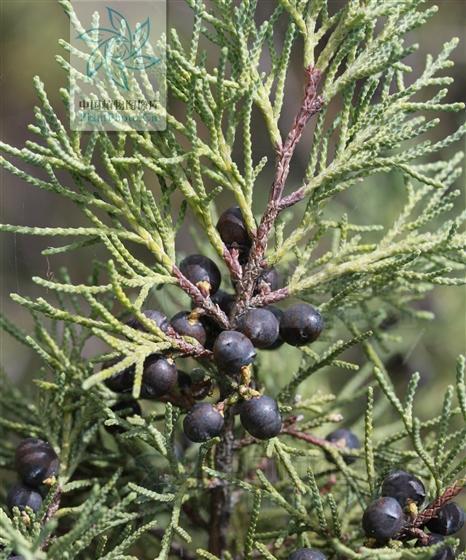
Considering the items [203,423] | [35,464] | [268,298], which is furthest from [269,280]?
[35,464]

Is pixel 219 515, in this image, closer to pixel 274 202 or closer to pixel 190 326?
pixel 190 326

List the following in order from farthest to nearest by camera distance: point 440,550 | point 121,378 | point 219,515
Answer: point 219,515 < point 121,378 < point 440,550

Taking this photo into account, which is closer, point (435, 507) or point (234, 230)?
point (435, 507)

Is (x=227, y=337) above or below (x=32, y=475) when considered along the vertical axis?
above

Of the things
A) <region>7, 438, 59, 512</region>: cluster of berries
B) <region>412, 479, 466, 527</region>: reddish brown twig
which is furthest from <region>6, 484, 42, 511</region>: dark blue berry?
<region>412, 479, 466, 527</region>: reddish brown twig

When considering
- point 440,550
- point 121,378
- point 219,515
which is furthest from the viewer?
point 219,515

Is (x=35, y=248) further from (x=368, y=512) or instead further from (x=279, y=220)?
(x=368, y=512)
